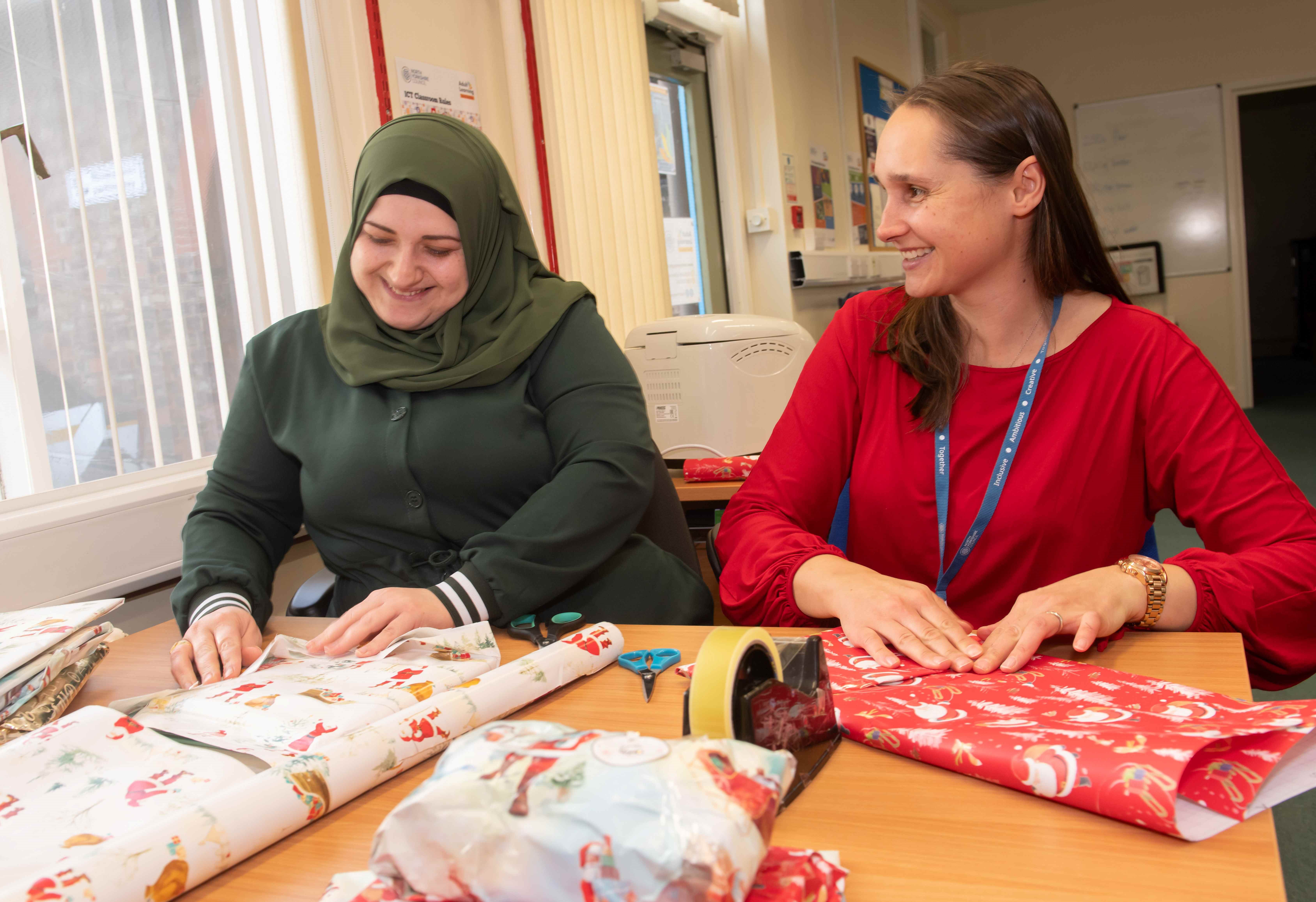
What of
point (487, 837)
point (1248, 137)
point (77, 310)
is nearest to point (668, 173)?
point (77, 310)

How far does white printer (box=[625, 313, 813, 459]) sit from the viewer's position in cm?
224

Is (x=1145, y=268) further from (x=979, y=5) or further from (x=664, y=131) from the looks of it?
(x=664, y=131)

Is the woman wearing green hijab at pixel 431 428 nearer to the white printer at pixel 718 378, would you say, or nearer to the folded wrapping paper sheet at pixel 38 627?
the folded wrapping paper sheet at pixel 38 627

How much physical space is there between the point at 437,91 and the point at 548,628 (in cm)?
170

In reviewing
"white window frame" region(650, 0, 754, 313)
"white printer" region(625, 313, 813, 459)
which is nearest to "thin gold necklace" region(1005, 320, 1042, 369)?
"white printer" region(625, 313, 813, 459)

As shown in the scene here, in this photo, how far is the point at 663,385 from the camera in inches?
91.1

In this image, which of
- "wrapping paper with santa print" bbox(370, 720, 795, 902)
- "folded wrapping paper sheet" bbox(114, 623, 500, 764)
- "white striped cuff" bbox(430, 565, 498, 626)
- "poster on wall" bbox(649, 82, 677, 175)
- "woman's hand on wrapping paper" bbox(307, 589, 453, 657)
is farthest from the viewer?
"poster on wall" bbox(649, 82, 677, 175)

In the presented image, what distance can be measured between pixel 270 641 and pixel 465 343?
51 cm

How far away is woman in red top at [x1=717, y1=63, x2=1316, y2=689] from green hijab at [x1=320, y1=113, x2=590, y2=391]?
41cm

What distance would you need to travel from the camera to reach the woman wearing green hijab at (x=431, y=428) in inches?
53.0

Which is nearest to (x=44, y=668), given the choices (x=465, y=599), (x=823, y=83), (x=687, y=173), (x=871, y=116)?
(x=465, y=599)

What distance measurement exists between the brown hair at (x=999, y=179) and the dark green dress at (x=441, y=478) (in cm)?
41

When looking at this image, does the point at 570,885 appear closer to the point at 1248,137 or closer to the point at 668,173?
the point at 668,173

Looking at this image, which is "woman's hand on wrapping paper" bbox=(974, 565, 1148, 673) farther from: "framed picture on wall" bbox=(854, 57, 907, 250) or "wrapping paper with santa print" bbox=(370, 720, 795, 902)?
"framed picture on wall" bbox=(854, 57, 907, 250)
